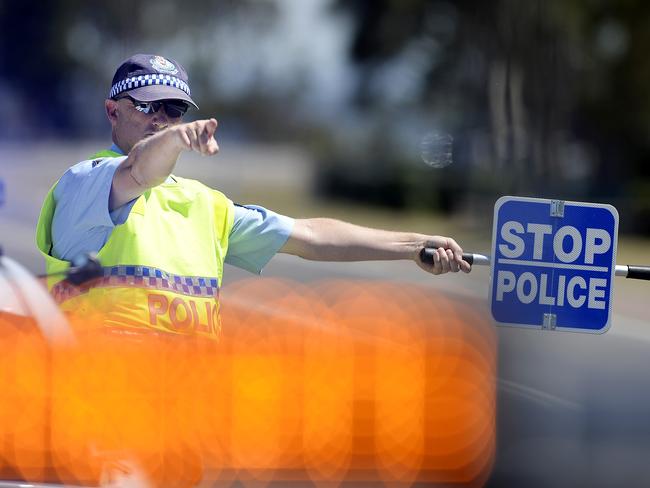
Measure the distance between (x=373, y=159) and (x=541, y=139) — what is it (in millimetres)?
17164

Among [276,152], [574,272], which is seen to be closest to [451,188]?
[574,272]

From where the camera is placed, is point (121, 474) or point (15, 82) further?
point (15, 82)

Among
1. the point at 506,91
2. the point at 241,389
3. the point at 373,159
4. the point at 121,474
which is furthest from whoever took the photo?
the point at 373,159

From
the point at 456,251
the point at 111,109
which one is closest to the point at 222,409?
the point at 111,109

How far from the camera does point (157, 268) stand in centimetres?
327

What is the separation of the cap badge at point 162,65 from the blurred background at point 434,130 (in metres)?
0.66

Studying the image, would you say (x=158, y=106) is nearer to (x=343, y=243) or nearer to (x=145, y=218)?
(x=145, y=218)

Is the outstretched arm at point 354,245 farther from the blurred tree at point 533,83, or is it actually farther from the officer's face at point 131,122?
the blurred tree at point 533,83

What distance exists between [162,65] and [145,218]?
0.45 metres

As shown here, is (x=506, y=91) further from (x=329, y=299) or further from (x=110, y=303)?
(x=110, y=303)

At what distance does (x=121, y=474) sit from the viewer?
2.58m

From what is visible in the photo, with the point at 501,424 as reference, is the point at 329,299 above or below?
above

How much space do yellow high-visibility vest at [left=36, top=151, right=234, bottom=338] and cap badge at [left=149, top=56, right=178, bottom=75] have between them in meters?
0.29

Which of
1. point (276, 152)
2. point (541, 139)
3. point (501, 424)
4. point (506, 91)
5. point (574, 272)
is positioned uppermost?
point (276, 152)
